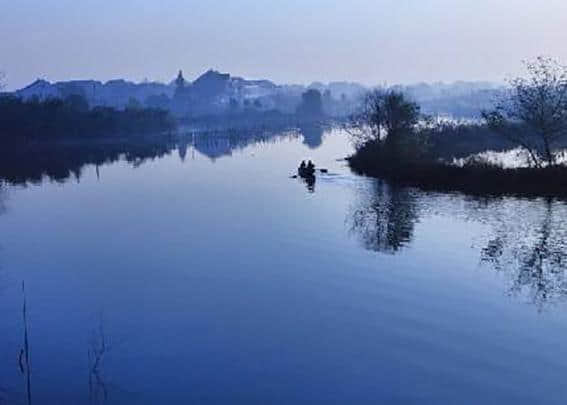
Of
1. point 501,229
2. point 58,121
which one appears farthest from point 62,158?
point 501,229

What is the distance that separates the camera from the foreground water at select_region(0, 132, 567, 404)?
34.9 feet

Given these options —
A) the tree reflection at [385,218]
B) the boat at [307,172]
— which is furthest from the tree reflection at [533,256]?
the boat at [307,172]

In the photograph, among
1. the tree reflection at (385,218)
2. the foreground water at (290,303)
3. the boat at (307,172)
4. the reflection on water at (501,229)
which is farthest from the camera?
the boat at (307,172)

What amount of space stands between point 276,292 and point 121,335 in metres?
4.21

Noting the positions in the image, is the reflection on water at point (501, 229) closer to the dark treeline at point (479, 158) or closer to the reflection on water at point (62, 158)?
the dark treeline at point (479, 158)

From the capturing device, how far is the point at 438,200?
1224 inches

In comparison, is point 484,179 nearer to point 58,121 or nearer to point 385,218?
point 385,218

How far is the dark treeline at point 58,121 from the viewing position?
3135 inches

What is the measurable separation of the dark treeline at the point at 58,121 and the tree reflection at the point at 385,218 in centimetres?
5774

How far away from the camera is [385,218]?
1034 inches

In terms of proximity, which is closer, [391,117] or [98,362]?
[98,362]

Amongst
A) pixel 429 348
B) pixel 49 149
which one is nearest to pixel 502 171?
pixel 429 348

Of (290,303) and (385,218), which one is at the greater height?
(385,218)

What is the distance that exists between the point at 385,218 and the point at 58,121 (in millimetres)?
71176
